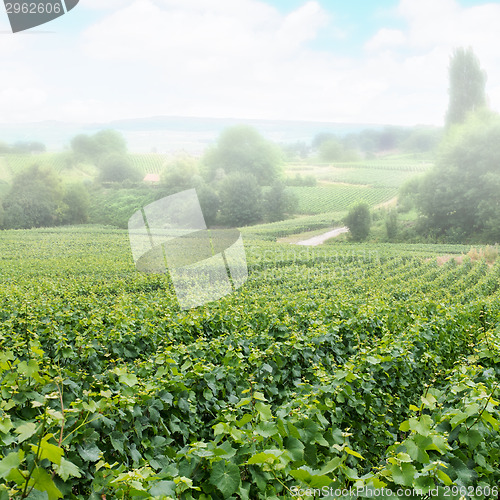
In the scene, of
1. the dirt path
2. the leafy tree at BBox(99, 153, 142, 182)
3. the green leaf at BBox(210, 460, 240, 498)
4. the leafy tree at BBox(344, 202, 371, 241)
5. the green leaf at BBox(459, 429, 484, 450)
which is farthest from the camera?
the leafy tree at BBox(99, 153, 142, 182)

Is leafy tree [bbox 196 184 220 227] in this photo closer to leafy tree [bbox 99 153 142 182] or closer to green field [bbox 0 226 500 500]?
leafy tree [bbox 99 153 142 182]

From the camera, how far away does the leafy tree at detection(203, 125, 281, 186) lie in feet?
163

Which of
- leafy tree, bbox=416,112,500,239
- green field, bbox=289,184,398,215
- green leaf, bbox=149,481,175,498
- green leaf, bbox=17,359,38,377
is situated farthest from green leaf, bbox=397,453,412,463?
green field, bbox=289,184,398,215

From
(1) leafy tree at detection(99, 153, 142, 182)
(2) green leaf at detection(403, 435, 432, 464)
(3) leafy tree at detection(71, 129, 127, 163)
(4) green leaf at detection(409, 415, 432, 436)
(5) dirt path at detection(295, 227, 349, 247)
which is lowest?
(5) dirt path at detection(295, 227, 349, 247)

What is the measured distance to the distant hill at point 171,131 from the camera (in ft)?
130

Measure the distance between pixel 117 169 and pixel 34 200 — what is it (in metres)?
13.9

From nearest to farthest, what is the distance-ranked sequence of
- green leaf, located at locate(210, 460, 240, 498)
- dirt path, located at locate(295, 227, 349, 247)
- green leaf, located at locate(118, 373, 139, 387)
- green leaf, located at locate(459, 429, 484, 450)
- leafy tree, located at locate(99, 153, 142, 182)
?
green leaf, located at locate(210, 460, 240, 498)
green leaf, located at locate(459, 429, 484, 450)
green leaf, located at locate(118, 373, 139, 387)
dirt path, located at locate(295, 227, 349, 247)
leafy tree, located at locate(99, 153, 142, 182)

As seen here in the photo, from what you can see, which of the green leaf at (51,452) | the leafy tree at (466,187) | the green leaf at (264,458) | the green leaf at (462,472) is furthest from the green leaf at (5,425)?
the leafy tree at (466,187)

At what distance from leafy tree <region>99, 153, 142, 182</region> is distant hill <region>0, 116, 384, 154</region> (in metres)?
3.25

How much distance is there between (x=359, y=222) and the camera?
3225 cm

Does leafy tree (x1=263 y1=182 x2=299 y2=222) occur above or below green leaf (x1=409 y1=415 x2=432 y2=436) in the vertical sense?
below

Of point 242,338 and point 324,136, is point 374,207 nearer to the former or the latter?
point 324,136

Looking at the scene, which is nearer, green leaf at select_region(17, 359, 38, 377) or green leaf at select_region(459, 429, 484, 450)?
green leaf at select_region(459, 429, 484, 450)

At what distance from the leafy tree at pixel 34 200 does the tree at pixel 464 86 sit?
37624 mm
